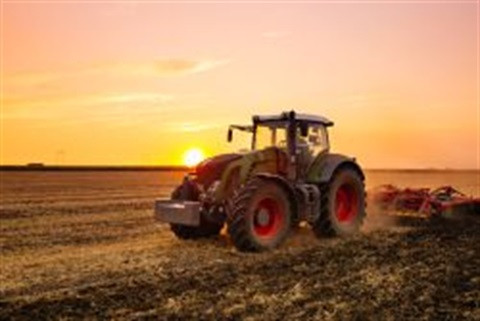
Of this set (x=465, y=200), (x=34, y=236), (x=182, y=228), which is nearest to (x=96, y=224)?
(x=34, y=236)

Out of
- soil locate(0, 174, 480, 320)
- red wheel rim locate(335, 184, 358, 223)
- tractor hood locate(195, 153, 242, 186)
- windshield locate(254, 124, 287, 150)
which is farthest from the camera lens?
red wheel rim locate(335, 184, 358, 223)

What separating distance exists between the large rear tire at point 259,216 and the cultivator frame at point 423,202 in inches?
161

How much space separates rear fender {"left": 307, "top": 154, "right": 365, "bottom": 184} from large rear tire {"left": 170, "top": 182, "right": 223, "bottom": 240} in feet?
6.31

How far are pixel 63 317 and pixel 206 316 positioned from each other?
1.48 metres

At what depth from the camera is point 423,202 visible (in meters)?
14.3

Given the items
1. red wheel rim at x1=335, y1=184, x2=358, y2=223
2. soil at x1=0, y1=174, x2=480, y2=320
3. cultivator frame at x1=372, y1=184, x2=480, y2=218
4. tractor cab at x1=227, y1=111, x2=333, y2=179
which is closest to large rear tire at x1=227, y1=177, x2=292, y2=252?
soil at x1=0, y1=174, x2=480, y2=320

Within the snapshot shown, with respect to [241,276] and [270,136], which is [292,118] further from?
[241,276]

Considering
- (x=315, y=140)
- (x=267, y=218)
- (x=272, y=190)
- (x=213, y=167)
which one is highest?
(x=315, y=140)

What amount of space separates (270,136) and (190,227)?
222cm

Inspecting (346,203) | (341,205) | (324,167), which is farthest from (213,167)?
(346,203)

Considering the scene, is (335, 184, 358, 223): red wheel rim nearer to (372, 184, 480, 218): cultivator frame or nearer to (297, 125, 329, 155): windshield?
(297, 125, 329, 155): windshield

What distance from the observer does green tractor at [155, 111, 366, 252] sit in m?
11.0

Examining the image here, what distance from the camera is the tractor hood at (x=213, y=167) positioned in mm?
11854

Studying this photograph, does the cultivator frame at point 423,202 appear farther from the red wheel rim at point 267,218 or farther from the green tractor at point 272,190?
the red wheel rim at point 267,218
